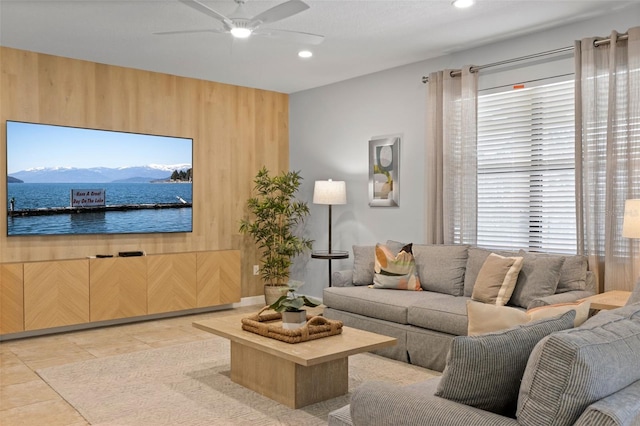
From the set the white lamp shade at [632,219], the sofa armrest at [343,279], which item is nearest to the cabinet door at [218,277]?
the sofa armrest at [343,279]

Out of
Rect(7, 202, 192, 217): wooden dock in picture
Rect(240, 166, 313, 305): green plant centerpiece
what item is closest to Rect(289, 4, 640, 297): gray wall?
Rect(240, 166, 313, 305): green plant centerpiece

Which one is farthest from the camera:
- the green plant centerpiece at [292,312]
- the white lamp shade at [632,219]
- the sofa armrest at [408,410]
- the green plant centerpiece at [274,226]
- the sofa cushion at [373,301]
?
the green plant centerpiece at [274,226]

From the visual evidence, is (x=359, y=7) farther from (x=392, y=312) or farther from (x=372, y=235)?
(x=372, y=235)

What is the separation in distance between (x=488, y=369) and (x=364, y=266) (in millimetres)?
3471

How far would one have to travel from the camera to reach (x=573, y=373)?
146 centimetres

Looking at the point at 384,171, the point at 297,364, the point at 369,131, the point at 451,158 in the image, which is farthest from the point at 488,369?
the point at 369,131

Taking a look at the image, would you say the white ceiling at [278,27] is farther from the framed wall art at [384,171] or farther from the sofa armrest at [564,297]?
the sofa armrest at [564,297]

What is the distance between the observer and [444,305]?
4148 mm

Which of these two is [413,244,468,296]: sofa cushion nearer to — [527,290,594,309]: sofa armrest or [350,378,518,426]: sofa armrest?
[527,290,594,309]: sofa armrest

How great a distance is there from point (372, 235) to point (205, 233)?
1927 millimetres

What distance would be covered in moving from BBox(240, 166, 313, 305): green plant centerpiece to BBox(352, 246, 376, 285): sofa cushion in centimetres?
131

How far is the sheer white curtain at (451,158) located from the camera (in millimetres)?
4941

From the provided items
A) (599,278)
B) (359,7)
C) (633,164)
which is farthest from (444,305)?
(359,7)

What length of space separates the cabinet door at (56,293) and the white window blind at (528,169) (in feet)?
12.4
